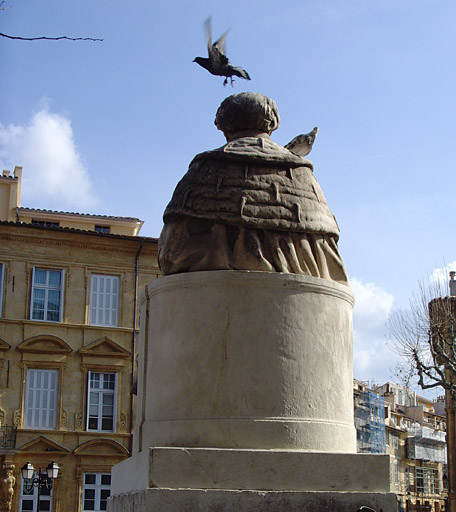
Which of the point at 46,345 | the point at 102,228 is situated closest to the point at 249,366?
the point at 46,345

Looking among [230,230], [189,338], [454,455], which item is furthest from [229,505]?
[454,455]

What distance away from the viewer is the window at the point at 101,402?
34.9 meters

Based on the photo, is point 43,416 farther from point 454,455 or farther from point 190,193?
point 454,455

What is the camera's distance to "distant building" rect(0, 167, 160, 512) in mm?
33812

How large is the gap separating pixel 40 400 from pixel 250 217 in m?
28.1

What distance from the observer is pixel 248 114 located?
8.52 m

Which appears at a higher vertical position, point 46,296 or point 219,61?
point 46,296

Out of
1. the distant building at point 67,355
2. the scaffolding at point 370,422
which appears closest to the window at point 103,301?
the distant building at point 67,355

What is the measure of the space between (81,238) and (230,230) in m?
29.3

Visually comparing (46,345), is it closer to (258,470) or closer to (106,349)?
(106,349)

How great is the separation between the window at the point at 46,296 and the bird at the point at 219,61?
27.8 meters

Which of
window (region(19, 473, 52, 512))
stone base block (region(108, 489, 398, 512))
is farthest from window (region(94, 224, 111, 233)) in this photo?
stone base block (region(108, 489, 398, 512))

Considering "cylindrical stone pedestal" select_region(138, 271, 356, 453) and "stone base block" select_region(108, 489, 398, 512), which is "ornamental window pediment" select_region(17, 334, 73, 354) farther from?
"stone base block" select_region(108, 489, 398, 512)

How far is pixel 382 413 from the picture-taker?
75688 millimetres
